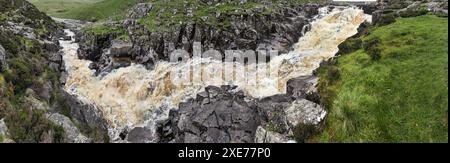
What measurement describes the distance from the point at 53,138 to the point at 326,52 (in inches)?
1289

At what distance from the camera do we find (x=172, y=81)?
155 ft

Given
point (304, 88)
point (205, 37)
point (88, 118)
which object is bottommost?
point (88, 118)

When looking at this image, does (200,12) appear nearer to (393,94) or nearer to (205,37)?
(205,37)

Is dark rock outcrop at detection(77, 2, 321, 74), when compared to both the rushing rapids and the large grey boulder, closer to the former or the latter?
the rushing rapids

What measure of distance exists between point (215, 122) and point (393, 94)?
14.3 m

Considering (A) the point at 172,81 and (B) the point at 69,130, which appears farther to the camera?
(A) the point at 172,81

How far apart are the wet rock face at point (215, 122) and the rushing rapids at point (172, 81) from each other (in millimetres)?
6014

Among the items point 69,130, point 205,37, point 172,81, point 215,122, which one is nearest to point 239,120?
point 215,122

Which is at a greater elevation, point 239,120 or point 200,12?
point 200,12

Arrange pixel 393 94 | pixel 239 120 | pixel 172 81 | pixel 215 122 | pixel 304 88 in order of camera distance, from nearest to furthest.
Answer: pixel 393 94, pixel 239 120, pixel 215 122, pixel 304 88, pixel 172 81

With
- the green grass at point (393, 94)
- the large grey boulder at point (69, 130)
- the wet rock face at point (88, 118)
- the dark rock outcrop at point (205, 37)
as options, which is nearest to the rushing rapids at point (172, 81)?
the wet rock face at point (88, 118)

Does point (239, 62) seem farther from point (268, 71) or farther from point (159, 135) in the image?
point (159, 135)
